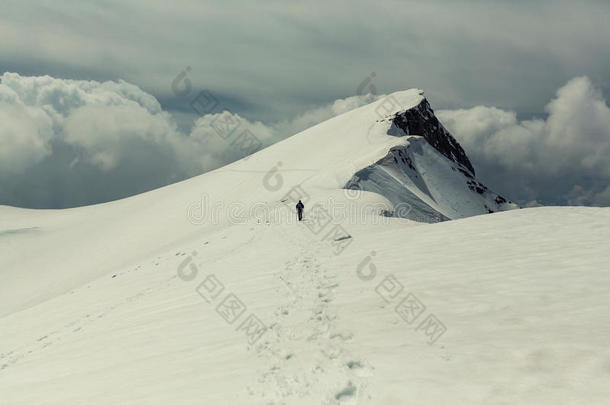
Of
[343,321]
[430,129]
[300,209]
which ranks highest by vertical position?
[430,129]

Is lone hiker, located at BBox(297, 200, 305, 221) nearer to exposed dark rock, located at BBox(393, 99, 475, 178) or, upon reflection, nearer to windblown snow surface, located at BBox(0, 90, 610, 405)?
windblown snow surface, located at BBox(0, 90, 610, 405)

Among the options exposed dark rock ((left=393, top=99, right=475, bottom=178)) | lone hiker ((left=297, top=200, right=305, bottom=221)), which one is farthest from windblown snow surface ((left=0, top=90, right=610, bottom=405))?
exposed dark rock ((left=393, top=99, right=475, bottom=178))

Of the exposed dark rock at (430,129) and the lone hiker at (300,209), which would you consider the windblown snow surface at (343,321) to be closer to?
the lone hiker at (300,209)

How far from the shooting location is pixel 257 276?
13.0 meters

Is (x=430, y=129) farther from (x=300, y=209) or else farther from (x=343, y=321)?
(x=343, y=321)

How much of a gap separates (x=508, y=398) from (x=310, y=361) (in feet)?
9.47

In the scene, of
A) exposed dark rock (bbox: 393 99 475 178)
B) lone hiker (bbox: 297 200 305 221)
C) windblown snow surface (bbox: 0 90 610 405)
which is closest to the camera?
windblown snow surface (bbox: 0 90 610 405)

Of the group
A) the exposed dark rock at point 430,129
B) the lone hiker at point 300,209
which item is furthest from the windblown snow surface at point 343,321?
the exposed dark rock at point 430,129

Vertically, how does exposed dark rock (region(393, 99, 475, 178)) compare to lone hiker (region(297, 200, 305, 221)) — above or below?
above

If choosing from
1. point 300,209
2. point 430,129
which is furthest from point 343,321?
point 430,129

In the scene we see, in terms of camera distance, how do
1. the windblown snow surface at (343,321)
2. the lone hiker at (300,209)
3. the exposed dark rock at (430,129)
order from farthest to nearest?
the exposed dark rock at (430,129) → the lone hiker at (300,209) → the windblown snow surface at (343,321)

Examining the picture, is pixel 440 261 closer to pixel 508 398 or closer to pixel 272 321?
pixel 272 321

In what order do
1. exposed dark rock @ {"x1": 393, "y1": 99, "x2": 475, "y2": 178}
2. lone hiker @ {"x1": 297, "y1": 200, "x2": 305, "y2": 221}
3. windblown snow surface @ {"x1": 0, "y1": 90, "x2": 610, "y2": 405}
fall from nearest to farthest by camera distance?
windblown snow surface @ {"x1": 0, "y1": 90, "x2": 610, "y2": 405}
lone hiker @ {"x1": 297, "y1": 200, "x2": 305, "y2": 221}
exposed dark rock @ {"x1": 393, "y1": 99, "x2": 475, "y2": 178}

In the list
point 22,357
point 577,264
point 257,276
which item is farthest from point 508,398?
point 22,357
